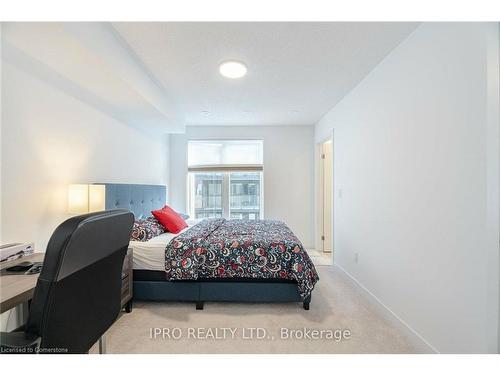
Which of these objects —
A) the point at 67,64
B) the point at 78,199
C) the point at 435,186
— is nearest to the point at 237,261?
the point at 78,199

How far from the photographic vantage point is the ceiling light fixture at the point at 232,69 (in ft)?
7.37

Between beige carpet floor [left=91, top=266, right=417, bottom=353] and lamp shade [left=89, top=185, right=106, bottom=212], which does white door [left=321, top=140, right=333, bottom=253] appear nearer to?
beige carpet floor [left=91, top=266, right=417, bottom=353]

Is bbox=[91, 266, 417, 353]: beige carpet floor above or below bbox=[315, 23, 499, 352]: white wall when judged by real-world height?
below

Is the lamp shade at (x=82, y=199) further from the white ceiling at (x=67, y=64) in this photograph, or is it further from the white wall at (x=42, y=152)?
the white ceiling at (x=67, y=64)

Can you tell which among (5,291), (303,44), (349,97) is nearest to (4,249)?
(5,291)

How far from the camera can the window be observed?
15.6ft

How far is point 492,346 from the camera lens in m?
1.13

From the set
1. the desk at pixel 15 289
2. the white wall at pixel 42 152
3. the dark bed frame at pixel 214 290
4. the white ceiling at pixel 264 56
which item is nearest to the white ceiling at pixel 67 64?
the white wall at pixel 42 152

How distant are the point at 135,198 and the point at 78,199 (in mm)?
1124

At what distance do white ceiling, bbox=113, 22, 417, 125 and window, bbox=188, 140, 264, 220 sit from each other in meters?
1.45

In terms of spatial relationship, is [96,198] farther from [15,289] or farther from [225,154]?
[225,154]

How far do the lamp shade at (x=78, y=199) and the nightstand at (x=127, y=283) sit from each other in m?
0.55

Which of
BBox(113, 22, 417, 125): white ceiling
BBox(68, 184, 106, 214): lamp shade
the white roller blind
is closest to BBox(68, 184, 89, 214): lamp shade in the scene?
BBox(68, 184, 106, 214): lamp shade

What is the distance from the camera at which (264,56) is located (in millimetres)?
2123
